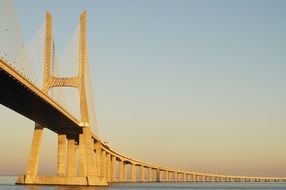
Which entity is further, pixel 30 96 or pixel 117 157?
pixel 117 157

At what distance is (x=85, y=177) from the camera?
68000 mm

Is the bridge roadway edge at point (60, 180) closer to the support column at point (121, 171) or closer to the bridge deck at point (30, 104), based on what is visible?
the bridge deck at point (30, 104)

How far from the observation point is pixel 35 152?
67.4m

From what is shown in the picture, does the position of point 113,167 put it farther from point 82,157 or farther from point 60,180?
point 60,180

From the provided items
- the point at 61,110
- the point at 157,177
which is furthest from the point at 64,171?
the point at 157,177

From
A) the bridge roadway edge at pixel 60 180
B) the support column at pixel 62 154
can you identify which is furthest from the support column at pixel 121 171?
the bridge roadway edge at pixel 60 180

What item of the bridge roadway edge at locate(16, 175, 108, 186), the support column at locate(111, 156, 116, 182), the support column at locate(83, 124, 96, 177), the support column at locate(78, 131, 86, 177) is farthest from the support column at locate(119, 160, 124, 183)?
the support column at locate(78, 131, 86, 177)

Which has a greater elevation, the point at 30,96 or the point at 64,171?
the point at 30,96

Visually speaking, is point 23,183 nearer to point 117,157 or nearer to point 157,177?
point 117,157

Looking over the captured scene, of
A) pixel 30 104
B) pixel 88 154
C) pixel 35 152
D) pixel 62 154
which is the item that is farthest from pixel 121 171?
pixel 30 104

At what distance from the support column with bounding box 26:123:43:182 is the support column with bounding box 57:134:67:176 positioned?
420 cm

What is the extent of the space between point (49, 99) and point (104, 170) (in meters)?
49.9

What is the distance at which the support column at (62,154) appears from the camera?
237ft

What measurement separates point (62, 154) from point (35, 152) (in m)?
6.10
